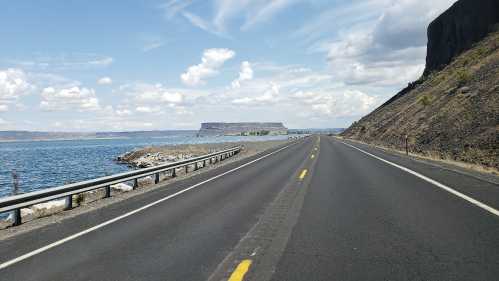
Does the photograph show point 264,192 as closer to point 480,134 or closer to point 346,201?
point 346,201

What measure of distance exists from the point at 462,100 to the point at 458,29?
1574 inches

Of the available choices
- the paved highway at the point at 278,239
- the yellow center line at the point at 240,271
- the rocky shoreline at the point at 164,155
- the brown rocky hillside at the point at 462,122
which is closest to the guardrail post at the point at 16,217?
the paved highway at the point at 278,239

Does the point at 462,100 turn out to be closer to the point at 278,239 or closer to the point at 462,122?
the point at 462,122

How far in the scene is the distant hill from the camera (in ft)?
79.0

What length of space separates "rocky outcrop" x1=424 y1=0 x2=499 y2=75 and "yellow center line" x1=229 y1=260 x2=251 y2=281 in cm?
6709

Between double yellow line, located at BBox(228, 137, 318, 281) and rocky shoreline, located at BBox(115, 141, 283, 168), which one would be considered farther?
rocky shoreline, located at BBox(115, 141, 283, 168)

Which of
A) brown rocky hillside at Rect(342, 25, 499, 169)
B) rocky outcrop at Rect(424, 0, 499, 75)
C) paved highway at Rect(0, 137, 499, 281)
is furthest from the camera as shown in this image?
rocky outcrop at Rect(424, 0, 499, 75)

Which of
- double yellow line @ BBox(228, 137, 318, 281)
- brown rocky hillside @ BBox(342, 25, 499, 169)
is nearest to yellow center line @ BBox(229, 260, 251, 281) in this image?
double yellow line @ BBox(228, 137, 318, 281)

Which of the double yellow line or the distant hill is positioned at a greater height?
the distant hill

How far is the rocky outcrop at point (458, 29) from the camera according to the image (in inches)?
2448

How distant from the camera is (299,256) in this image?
561 cm

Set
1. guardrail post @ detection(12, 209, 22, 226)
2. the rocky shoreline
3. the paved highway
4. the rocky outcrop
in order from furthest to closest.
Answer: the rocky outcrop, the rocky shoreline, guardrail post @ detection(12, 209, 22, 226), the paved highway

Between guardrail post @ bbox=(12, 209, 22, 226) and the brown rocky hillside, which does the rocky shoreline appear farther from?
guardrail post @ bbox=(12, 209, 22, 226)

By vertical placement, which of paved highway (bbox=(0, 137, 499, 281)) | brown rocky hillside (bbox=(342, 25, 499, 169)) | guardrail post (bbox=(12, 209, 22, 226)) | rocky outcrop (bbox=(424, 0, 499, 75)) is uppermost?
rocky outcrop (bbox=(424, 0, 499, 75))
